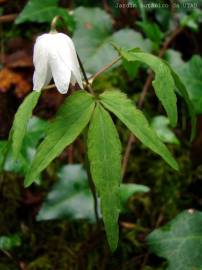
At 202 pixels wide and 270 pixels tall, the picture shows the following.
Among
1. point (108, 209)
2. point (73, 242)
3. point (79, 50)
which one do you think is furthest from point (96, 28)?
point (108, 209)

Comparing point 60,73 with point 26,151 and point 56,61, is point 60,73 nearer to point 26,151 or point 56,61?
point 56,61

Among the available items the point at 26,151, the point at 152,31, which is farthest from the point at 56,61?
the point at 152,31

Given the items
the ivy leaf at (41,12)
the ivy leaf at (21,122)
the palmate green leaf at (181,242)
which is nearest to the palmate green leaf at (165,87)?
the ivy leaf at (21,122)

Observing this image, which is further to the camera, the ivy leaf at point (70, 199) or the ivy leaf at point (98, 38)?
the ivy leaf at point (98, 38)

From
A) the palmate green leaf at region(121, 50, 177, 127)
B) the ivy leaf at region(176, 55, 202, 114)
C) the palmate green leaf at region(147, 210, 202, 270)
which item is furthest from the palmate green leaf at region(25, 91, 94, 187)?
the ivy leaf at region(176, 55, 202, 114)

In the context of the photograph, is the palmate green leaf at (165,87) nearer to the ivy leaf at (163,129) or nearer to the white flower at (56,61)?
the white flower at (56,61)
